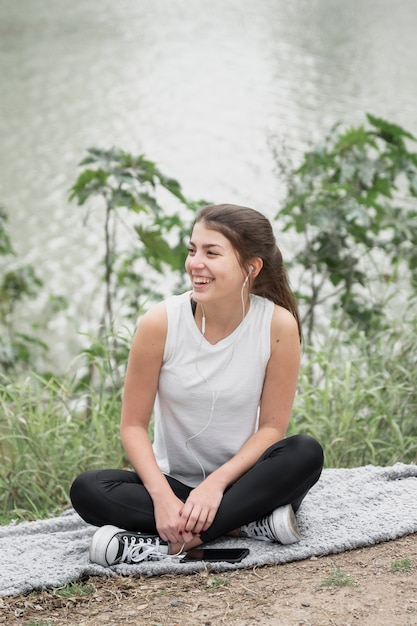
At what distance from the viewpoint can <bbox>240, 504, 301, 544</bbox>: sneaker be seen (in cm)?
212

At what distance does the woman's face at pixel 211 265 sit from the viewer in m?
2.15

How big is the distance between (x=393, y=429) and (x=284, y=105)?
658 cm

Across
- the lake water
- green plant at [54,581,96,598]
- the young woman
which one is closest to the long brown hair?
the young woman

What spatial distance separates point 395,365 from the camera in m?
3.18

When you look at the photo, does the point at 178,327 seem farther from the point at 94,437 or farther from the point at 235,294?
the point at 94,437

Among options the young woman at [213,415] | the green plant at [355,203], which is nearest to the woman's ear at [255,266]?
the young woman at [213,415]

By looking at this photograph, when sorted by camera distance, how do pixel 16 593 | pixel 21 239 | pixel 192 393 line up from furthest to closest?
pixel 21 239, pixel 192 393, pixel 16 593

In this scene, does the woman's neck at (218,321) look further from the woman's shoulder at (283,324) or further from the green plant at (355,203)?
the green plant at (355,203)

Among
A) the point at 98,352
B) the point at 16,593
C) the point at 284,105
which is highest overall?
the point at 284,105

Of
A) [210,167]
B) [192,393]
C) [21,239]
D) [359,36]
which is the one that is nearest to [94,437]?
[192,393]

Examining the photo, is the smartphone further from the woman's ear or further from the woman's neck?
the woman's ear

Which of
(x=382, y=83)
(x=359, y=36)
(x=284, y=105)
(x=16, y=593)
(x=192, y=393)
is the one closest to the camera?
(x=16, y=593)

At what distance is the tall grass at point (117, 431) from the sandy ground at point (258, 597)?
712 mm

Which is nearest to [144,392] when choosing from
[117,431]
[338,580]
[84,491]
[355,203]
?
[84,491]
